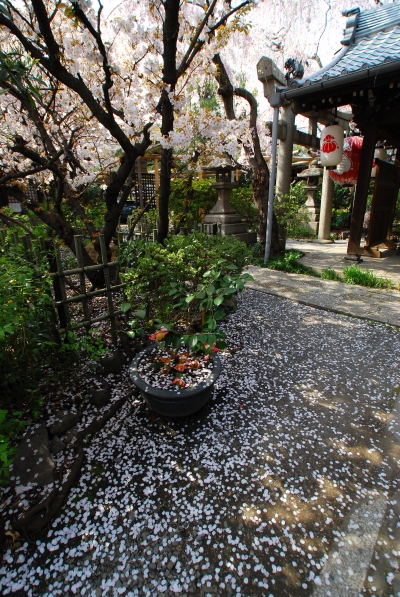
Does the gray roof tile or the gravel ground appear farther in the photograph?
the gray roof tile

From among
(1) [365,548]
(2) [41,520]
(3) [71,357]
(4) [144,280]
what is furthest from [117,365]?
→ (1) [365,548]

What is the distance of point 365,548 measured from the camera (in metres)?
→ 1.46

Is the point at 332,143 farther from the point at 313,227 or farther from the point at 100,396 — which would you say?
the point at 313,227

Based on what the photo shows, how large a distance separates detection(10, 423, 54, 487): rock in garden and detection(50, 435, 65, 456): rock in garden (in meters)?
0.05

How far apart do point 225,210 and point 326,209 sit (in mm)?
3943

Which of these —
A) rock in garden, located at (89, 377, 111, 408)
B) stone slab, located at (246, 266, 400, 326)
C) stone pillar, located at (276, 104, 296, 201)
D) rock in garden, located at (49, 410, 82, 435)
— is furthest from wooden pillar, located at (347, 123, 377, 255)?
Answer: rock in garden, located at (49, 410, 82, 435)

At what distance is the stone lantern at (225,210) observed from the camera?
805 cm

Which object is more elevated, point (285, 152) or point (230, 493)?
point (285, 152)

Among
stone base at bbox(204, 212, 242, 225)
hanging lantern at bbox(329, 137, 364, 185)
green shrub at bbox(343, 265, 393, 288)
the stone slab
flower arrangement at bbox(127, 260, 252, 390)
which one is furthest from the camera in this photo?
stone base at bbox(204, 212, 242, 225)

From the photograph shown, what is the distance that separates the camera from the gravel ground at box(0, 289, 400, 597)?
4.51ft

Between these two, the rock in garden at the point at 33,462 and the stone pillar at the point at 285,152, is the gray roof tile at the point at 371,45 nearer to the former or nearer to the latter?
the stone pillar at the point at 285,152

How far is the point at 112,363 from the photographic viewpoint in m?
2.74

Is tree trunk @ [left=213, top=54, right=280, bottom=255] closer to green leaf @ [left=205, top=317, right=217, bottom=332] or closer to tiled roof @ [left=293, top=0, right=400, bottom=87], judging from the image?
tiled roof @ [left=293, top=0, right=400, bottom=87]

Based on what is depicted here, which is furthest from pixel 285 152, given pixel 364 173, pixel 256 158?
pixel 364 173
